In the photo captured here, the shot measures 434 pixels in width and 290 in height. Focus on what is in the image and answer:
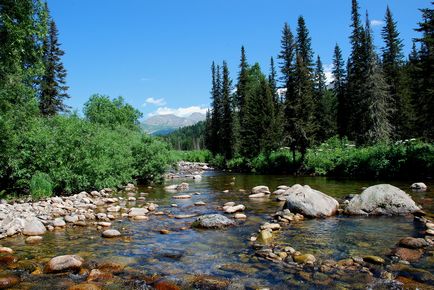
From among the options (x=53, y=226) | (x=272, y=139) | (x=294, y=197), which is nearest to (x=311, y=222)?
(x=294, y=197)

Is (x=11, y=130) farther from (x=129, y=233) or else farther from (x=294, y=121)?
(x=294, y=121)

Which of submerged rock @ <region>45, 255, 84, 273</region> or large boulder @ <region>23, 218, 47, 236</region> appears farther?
large boulder @ <region>23, 218, 47, 236</region>

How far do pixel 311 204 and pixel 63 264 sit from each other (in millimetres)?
8613

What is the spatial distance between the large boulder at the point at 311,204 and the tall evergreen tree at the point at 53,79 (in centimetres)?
3654

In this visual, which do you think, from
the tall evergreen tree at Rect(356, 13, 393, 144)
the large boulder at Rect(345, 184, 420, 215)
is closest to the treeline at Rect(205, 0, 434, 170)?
the tall evergreen tree at Rect(356, 13, 393, 144)

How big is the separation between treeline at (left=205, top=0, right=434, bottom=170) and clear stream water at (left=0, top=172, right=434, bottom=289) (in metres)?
18.1

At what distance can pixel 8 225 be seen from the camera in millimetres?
11344

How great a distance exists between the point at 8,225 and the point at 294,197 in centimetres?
963

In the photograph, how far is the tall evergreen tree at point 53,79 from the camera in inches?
1676

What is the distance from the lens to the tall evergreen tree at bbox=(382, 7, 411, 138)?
149 ft

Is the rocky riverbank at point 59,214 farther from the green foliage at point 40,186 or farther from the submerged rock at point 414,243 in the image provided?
the submerged rock at point 414,243

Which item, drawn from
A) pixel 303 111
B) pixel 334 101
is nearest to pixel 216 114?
pixel 334 101

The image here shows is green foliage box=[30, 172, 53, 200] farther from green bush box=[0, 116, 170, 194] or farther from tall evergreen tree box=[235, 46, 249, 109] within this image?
tall evergreen tree box=[235, 46, 249, 109]

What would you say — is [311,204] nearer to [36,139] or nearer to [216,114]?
[36,139]
